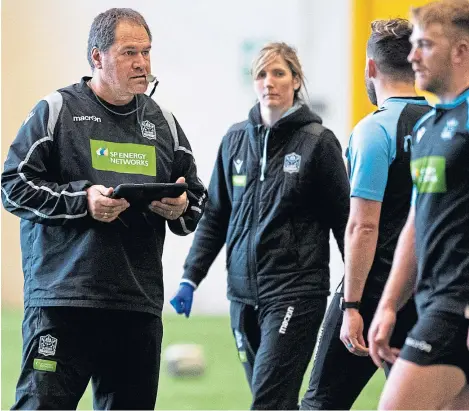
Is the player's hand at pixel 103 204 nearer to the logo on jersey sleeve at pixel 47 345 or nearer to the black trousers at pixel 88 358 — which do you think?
the black trousers at pixel 88 358

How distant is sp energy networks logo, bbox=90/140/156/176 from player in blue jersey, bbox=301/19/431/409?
0.79m

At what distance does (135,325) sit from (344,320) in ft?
2.66

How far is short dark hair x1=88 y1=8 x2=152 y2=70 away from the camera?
14.1 feet

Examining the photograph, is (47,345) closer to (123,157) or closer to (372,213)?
(123,157)

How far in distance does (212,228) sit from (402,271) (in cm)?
212

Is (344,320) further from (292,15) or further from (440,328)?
(292,15)

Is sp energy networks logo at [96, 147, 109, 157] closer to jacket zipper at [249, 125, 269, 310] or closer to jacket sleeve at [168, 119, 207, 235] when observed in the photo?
jacket sleeve at [168, 119, 207, 235]

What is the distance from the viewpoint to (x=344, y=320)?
4.09 metres

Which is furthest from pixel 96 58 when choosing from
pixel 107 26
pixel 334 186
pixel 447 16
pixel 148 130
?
pixel 447 16

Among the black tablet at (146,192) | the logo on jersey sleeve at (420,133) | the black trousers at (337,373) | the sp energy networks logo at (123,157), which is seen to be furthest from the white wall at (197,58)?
the logo on jersey sleeve at (420,133)

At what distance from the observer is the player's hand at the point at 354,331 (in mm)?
4062

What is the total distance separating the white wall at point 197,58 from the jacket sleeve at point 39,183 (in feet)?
23.0

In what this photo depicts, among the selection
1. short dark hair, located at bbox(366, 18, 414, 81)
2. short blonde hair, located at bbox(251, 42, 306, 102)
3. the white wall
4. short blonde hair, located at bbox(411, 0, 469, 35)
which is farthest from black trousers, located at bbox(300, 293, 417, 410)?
the white wall

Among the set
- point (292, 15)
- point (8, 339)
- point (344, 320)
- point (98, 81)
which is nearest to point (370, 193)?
point (344, 320)
